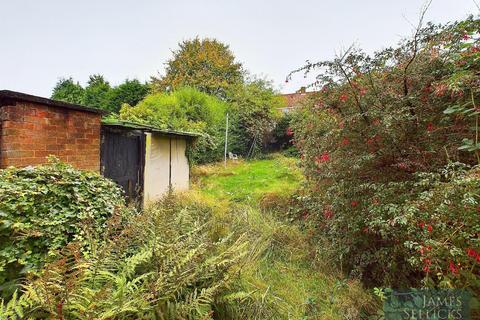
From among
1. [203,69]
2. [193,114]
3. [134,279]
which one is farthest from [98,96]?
[134,279]

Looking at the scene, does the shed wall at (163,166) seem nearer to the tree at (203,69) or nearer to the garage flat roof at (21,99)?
the garage flat roof at (21,99)

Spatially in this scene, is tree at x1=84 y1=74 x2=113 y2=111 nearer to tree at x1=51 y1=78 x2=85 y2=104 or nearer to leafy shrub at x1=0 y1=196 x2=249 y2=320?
tree at x1=51 y1=78 x2=85 y2=104

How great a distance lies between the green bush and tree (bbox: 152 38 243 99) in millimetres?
17085

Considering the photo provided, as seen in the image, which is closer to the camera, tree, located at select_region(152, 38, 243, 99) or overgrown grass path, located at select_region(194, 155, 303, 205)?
overgrown grass path, located at select_region(194, 155, 303, 205)

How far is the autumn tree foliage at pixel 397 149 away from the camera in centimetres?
205

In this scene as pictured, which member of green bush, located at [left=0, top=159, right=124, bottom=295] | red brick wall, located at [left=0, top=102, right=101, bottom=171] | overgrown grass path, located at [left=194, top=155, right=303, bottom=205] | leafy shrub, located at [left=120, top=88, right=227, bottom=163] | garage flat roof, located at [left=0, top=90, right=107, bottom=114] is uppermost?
leafy shrub, located at [left=120, top=88, right=227, bottom=163]

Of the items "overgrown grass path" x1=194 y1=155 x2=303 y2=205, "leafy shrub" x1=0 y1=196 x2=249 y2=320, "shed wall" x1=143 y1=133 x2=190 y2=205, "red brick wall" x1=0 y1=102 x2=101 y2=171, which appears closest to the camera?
"leafy shrub" x1=0 y1=196 x2=249 y2=320

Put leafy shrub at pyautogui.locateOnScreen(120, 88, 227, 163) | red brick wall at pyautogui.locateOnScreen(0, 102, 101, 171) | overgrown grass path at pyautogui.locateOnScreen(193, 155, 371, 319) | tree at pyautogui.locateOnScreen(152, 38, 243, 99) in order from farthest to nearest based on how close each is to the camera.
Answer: tree at pyautogui.locateOnScreen(152, 38, 243, 99)
leafy shrub at pyautogui.locateOnScreen(120, 88, 227, 163)
red brick wall at pyautogui.locateOnScreen(0, 102, 101, 171)
overgrown grass path at pyautogui.locateOnScreen(193, 155, 371, 319)

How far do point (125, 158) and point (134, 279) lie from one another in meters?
3.69

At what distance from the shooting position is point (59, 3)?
6121 millimetres

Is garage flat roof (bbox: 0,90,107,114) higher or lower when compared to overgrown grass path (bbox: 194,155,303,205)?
higher

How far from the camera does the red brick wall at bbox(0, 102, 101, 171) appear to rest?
3127 millimetres

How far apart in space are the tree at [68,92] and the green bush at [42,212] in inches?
706

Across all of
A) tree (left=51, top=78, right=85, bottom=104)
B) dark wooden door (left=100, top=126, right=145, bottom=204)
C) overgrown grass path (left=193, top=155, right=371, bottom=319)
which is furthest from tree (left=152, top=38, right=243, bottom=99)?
overgrown grass path (left=193, top=155, right=371, bottom=319)
